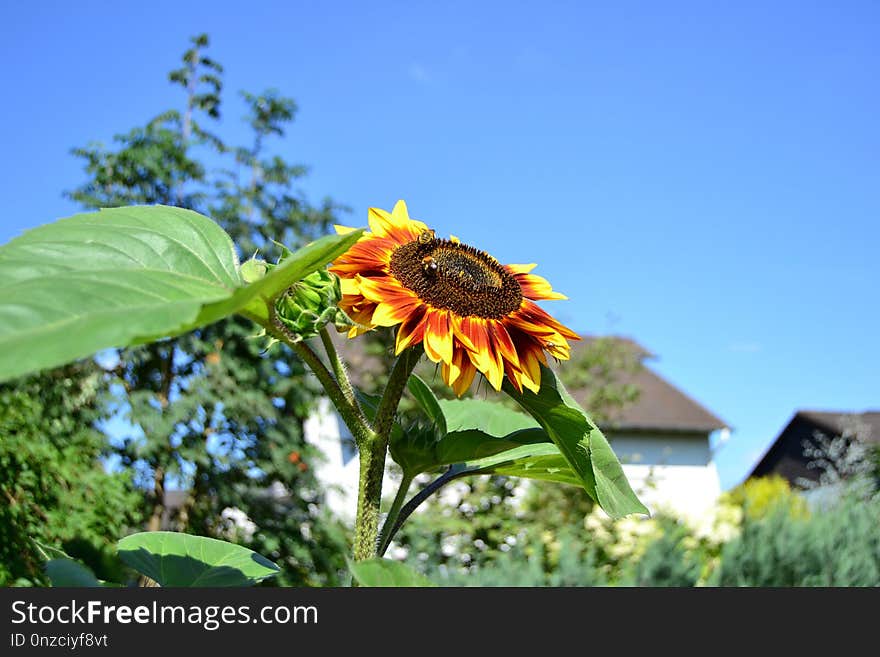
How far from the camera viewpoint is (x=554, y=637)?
59 centimetres

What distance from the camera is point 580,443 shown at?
787 mm

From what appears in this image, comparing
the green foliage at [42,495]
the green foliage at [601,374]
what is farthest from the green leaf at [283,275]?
the green foliage at [601,374]

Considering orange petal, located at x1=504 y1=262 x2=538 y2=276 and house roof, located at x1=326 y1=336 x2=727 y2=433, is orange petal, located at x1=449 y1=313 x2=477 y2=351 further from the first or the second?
house roof, located at x1=326 y1=336 x2=727 y2=433

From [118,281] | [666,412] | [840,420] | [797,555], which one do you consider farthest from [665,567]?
[840,420]

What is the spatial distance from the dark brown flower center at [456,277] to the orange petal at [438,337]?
15 mm

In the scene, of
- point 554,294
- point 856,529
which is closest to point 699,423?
point 856,529

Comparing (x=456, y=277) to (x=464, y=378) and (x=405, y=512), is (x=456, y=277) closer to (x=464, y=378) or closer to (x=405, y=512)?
(x=464, y=378)

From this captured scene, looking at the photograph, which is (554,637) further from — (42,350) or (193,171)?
(193,171)

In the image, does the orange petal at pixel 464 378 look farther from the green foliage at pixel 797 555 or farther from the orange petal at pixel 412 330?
the green foliage at pixel 797 555

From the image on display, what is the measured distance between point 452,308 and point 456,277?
0.04 metres

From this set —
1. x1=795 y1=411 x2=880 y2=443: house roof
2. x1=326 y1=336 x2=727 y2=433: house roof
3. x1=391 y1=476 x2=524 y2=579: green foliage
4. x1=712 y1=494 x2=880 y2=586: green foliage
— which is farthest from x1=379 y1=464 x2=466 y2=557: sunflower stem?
x1=795 y1=411 x2=880 y2=443: house roof

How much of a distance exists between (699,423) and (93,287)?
63.2ft

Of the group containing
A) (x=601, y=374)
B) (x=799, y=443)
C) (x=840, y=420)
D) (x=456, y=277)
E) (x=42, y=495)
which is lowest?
(x=456, y=277)

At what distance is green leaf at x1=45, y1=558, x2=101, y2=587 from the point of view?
2.16ft
